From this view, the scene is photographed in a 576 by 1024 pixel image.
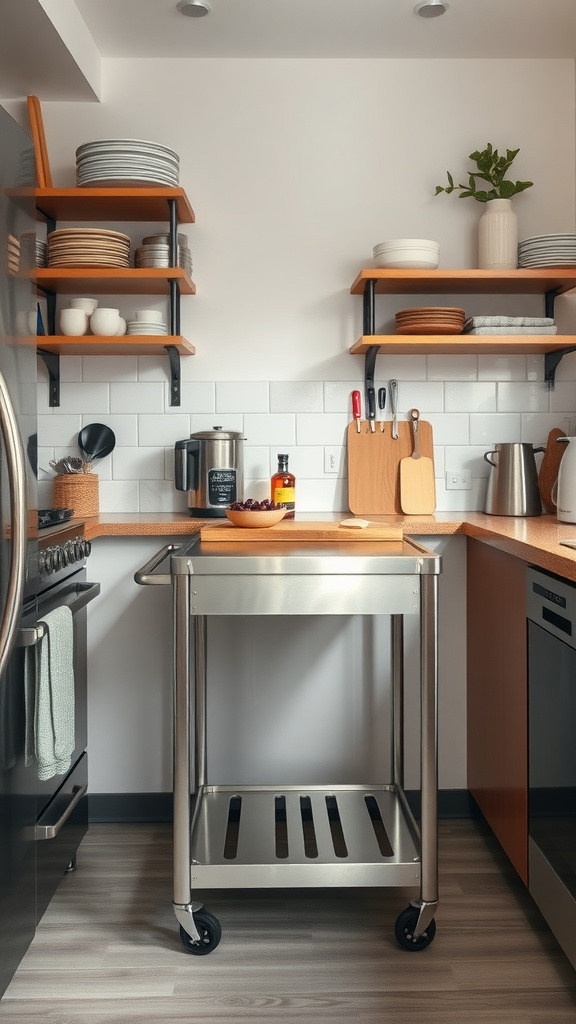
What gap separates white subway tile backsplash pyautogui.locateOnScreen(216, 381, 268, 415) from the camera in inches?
119

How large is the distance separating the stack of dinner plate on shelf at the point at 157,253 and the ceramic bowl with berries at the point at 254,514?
0.83 metres

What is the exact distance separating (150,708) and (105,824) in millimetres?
386

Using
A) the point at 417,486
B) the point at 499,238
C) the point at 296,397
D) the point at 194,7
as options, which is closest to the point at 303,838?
the point at 417,486

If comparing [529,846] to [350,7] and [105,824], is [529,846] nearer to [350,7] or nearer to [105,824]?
[105,824]

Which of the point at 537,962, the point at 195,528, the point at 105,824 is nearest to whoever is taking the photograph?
the point at 537,962

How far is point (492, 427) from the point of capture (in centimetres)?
305

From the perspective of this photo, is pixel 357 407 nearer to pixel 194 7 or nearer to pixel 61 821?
pixel 194 7

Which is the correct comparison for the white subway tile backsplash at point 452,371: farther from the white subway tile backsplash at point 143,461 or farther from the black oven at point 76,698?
the black oven at point 76,698

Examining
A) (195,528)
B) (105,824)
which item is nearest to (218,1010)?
(105,824)

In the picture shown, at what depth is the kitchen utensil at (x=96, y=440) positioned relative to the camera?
3.00m

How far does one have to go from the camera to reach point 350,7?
267cm

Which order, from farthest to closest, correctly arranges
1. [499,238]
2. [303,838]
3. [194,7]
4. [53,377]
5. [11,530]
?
[53,377] → [499,238] → [194,7] → [303,838] → [11,530]

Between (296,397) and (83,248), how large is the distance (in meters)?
0.82

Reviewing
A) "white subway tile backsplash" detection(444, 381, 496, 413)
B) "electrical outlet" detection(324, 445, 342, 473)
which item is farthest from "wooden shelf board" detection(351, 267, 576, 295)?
"electrical outlet" detection(324, 445, 342, 473)
